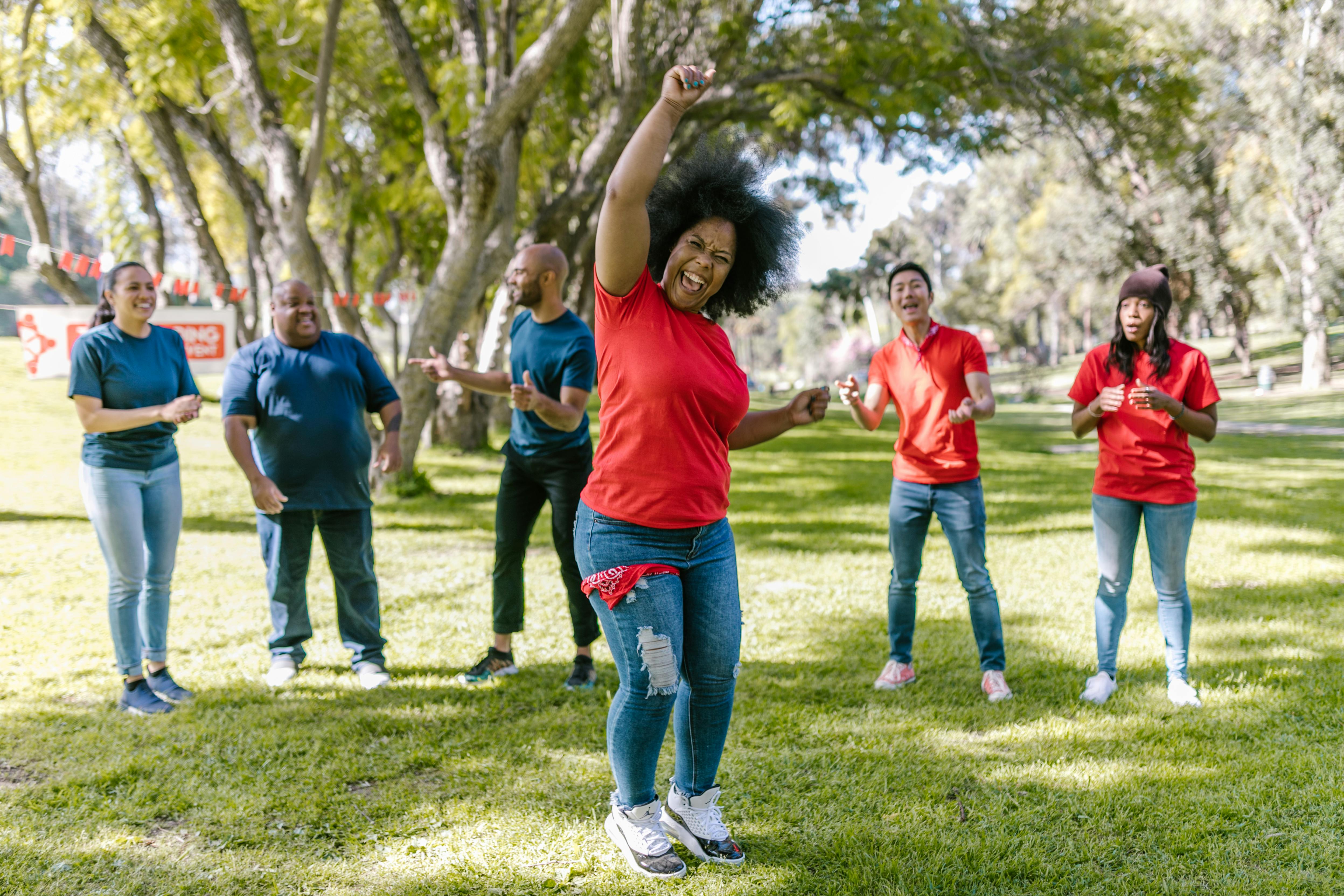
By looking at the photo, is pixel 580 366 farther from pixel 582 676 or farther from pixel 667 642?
pixel 667 642

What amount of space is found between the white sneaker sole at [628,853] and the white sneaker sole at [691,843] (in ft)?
0.20

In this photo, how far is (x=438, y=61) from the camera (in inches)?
564

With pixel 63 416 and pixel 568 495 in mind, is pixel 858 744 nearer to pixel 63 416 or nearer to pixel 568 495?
pixel 568 495

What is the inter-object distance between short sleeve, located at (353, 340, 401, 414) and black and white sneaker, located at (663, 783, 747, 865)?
2796 millimetres

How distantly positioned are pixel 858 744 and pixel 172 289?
37.9ft

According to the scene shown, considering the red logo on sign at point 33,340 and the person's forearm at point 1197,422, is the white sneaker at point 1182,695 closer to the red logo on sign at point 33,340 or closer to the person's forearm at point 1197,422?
the person's forearm at point 1197,422

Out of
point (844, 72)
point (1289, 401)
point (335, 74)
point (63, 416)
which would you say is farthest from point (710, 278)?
point (1289, 401)

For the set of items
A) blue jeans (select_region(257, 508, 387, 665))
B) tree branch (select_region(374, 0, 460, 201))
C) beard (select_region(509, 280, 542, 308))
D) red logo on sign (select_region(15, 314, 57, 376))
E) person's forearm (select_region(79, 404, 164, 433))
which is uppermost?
tree branch (select_region(374, 0, 460, 201))

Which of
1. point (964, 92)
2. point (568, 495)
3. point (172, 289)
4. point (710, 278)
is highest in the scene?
point (964, 92)

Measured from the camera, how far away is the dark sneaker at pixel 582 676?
16.4 ft

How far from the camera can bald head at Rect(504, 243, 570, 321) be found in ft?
15.2

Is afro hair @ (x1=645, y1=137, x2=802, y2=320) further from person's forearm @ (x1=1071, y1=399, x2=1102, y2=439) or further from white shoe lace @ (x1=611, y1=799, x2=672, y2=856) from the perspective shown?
person's forearm @ (x1=1071, y1=399, x2=1102, y2=439)

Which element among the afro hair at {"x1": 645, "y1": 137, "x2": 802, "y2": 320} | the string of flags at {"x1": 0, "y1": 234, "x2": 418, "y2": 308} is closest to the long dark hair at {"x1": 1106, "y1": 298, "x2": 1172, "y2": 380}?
the afro hair at {"x1": 645, "y1": 137, "x2": 802, "y2": 320}

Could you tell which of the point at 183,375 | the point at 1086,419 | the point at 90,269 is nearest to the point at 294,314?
the point at 183,375
